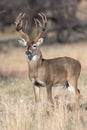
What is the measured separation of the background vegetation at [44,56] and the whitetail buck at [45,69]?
37 cm

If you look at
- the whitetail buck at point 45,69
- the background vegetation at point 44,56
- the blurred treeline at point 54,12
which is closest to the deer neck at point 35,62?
the whitetail buck at point 45,69

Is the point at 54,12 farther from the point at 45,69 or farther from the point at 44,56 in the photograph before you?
the point at 45,69

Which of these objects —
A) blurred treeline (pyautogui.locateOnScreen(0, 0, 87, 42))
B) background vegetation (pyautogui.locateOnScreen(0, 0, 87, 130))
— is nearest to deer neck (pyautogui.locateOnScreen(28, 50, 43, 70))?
background vegetation (pyautogui.locateOnScreen(0, 0, 87, 130))

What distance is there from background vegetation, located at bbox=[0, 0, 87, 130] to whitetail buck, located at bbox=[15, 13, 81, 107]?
371mm

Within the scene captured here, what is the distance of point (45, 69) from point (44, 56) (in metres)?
18.1

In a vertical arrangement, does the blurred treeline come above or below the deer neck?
below

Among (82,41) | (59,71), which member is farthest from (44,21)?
(82,41)

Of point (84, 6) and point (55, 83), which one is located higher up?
point (55, 83)

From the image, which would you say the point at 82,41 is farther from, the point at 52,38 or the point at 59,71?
the point at 59,71

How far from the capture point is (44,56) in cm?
3075

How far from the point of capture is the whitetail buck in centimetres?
1235

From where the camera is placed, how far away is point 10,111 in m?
10.8

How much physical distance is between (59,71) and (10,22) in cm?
2940

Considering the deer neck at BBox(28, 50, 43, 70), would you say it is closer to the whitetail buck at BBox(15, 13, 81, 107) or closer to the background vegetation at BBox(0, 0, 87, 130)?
the whitetail buck at BBox(15, 13, 81, 107)
